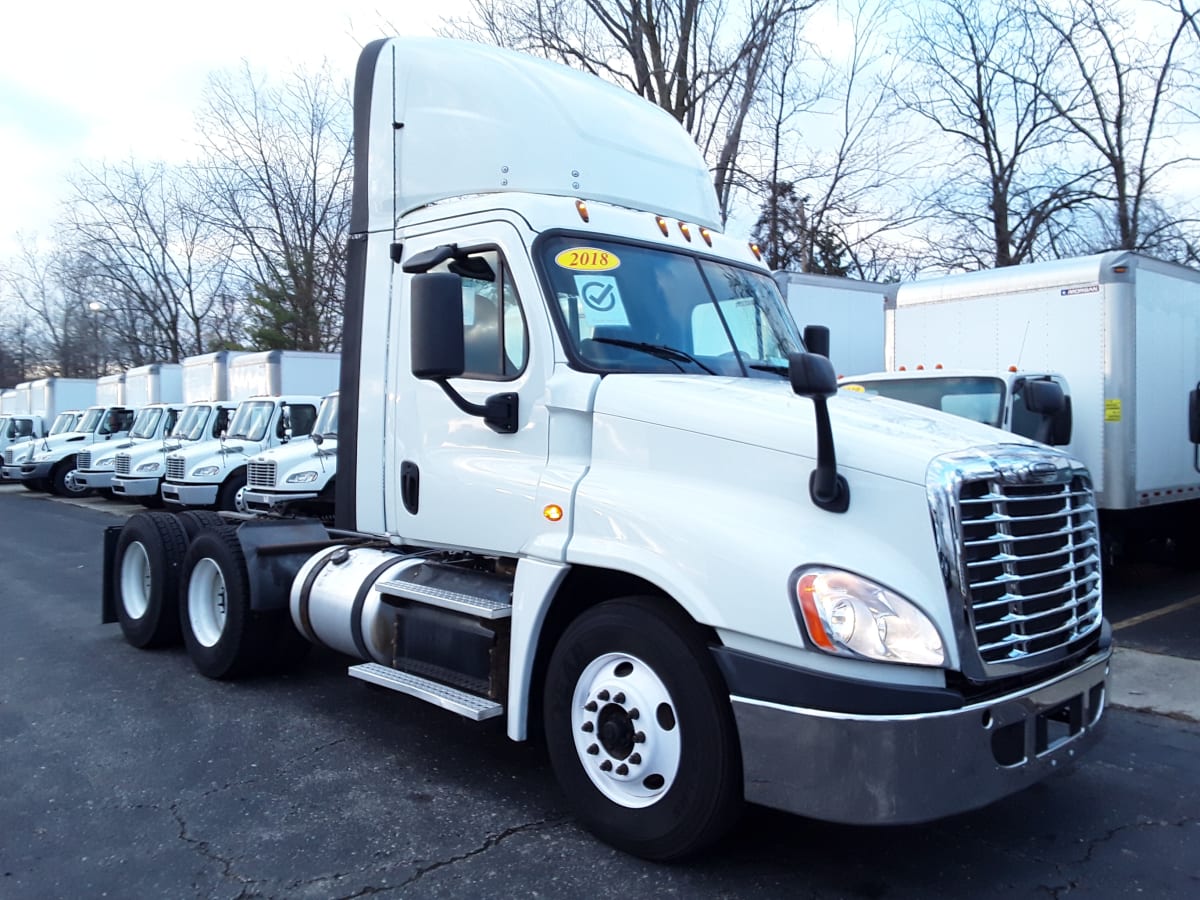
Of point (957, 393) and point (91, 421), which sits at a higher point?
point (957, 393)

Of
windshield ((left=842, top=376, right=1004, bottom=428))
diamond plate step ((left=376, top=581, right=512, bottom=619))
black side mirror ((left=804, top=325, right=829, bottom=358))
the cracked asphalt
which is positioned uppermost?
black side mirror ((left=804, top=325, right=829, bottom=358))

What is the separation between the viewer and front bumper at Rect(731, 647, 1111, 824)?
10.3 feet

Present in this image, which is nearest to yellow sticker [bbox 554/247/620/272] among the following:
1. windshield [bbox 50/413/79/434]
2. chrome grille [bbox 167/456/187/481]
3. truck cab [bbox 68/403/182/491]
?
chrome grille [bbox 167/456/187/481]

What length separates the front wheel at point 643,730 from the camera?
3.47m

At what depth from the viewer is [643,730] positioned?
12.0ft

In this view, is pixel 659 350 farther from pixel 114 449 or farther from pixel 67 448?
pixel 67 448

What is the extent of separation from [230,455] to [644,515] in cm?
1423

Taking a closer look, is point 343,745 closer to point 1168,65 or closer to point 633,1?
point 633,1

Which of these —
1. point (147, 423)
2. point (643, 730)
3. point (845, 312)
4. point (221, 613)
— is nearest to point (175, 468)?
point (147, 423)

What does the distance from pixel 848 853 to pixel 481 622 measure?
183cm

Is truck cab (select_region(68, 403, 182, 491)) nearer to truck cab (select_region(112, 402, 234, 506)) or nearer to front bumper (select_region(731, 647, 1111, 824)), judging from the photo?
truck cab (select_region(112, 402, 234, 506))

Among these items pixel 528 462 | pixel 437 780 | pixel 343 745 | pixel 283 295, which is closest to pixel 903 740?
pixel 528 462

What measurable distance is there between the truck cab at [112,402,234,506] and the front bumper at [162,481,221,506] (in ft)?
6.47

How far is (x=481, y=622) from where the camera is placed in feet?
14.5
